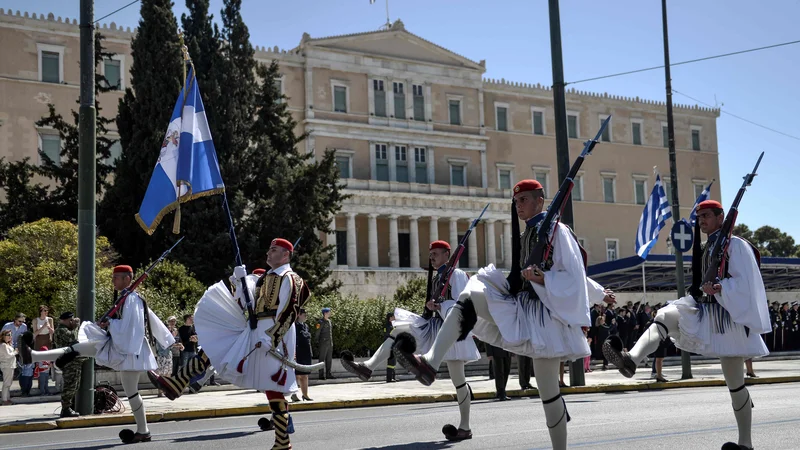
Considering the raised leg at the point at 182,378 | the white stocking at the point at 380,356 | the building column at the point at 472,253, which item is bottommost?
the raised leg at the point at 182,378

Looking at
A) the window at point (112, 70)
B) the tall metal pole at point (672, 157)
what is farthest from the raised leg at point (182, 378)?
the window at point (112, 70)

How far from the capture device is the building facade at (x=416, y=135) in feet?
162

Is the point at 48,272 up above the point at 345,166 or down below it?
below

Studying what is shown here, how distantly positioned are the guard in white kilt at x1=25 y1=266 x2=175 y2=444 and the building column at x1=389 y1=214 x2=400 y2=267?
4642 cm

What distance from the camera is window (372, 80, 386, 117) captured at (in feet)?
197

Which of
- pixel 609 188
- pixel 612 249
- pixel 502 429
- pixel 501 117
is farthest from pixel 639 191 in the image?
pixel 502 429

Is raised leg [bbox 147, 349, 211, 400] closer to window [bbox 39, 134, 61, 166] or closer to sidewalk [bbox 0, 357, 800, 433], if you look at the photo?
sidewalk [bbox 0, 357, 800, 433]

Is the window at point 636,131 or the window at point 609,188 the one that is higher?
the window at point 636,131

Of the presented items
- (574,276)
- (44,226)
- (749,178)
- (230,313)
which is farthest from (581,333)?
(44,226)

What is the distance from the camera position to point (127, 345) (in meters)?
10.5

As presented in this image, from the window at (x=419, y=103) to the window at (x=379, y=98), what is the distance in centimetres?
225

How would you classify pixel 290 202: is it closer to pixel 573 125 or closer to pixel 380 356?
pixel 380 356

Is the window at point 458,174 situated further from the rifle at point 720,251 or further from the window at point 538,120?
the rifle at point 720,251

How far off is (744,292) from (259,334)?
13.7 feet
